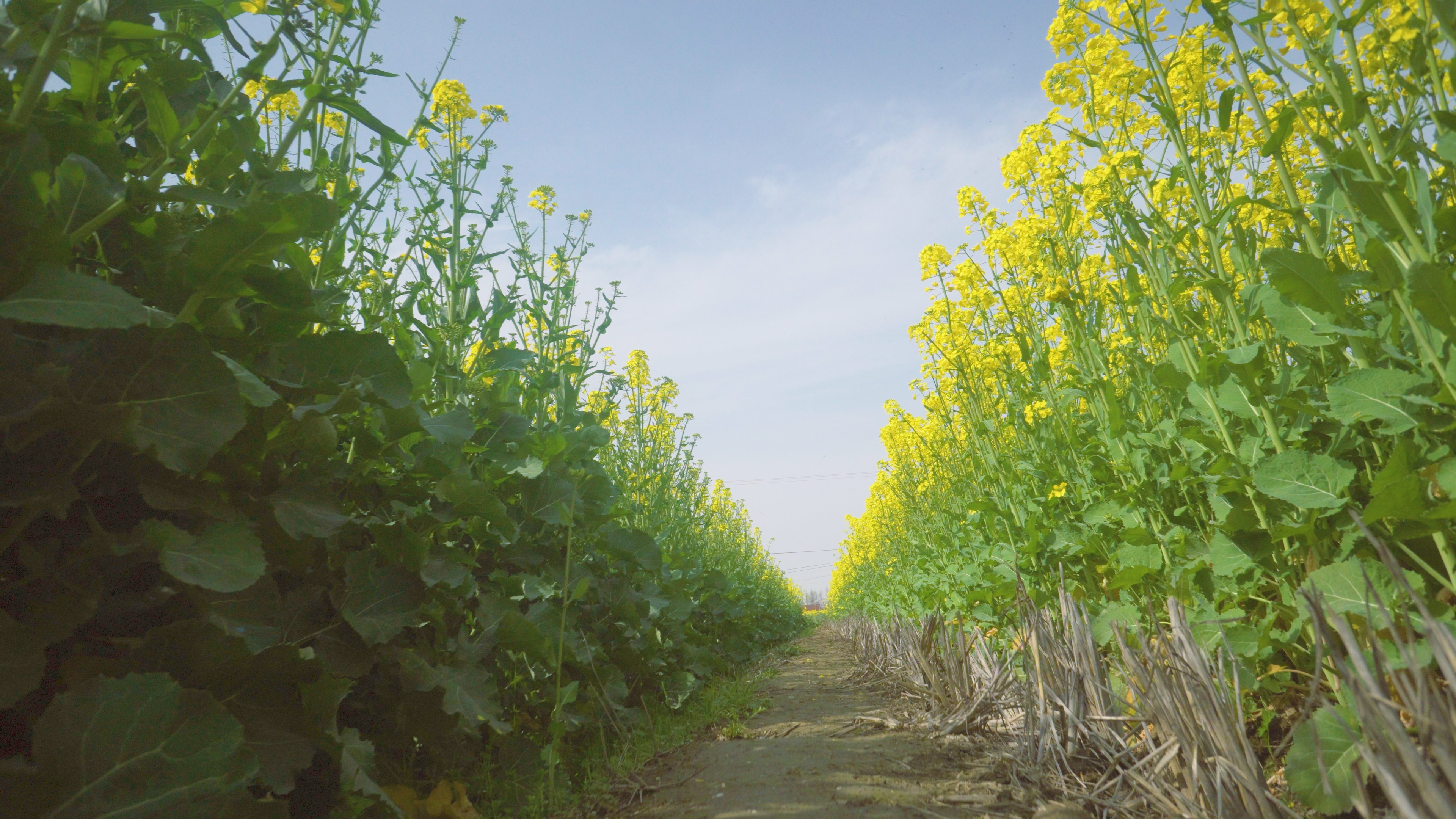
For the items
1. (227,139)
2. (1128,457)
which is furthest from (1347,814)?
(227,139)

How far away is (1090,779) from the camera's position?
2328 mm

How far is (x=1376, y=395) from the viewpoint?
5.57 feet

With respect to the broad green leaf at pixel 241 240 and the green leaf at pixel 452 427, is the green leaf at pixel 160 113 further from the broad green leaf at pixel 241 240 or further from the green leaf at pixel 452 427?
the green leaf at pixel 452 427

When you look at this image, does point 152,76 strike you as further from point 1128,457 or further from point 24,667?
point 1128,457

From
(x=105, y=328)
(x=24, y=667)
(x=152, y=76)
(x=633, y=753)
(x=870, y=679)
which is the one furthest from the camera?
(x=870, y=679)

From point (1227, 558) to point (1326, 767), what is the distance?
2.71 ft

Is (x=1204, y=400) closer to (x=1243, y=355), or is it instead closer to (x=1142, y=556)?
(x=1243, y=355)

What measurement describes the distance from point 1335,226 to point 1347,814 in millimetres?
1755

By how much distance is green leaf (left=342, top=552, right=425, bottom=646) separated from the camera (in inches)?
63.7

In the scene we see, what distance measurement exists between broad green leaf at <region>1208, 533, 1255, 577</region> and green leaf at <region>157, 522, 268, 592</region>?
244cm

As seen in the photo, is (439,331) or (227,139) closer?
(227,139)

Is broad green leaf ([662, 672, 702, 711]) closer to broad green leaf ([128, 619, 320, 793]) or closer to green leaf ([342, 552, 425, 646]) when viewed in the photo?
green leaf ([342, 552, 425, 646])

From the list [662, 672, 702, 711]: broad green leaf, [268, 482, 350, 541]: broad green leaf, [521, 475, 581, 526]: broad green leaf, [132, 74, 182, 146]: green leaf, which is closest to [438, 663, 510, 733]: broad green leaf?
[268, 482, 350, 541]: broad green leaf

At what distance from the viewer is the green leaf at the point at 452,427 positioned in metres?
1.88
